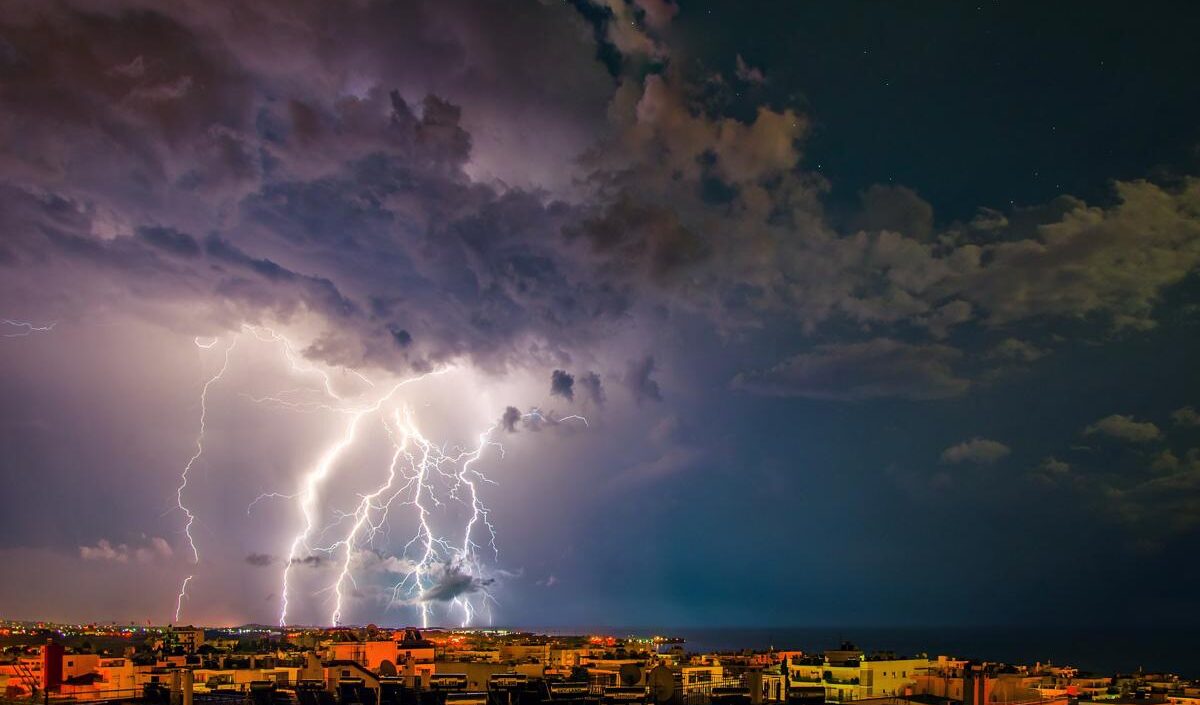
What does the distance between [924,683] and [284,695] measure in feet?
75.9

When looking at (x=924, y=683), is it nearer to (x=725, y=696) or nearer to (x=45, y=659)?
(x=725, y=696)

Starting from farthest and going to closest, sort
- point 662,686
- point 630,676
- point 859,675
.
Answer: point 859,675
point 630,676
point 662,686

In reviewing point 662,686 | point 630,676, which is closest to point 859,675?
point 630,676

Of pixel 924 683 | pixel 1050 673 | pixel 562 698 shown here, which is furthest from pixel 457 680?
pixel 1050 673

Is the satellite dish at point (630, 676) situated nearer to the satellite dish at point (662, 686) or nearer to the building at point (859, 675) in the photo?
the satellite dish at point (662, 686)

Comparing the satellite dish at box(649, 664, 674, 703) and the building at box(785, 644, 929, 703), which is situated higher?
the satellite dish at box(649, 664, 674, 703)

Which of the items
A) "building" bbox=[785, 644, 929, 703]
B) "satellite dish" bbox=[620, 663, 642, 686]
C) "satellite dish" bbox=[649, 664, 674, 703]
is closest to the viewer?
"satellite dish" bbox=[649, 664, 674, 703]

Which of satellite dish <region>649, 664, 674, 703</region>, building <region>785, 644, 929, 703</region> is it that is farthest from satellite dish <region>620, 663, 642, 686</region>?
building <region>785, 644, 929, 703</region>

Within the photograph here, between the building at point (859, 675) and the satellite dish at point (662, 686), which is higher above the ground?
the satellite dish at point (662, 686)

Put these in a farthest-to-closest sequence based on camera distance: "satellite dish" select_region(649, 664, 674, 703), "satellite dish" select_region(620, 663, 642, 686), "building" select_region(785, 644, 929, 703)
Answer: "building" select_region(785, 644, 929, 703) < "satellite dish" select_region(620, 663, 642, 686) < "satellite dish" select_region(649, 664, 674, 703)

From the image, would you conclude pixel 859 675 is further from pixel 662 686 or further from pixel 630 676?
pixel 662 686

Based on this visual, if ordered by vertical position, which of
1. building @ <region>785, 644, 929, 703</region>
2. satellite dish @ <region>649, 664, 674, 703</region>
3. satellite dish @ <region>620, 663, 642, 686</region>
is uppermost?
satellite dish @ <region>649, 664, 674, 703</region>

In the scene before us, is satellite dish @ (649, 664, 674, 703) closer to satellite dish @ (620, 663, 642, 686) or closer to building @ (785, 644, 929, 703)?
satellite dish @ (620, 663, 642, 686)

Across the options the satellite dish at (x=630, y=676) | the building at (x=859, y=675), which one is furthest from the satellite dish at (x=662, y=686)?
the building at (x=859, y=675)
